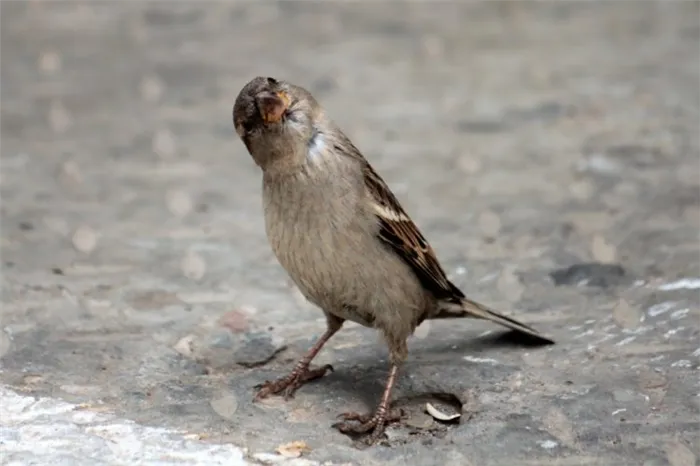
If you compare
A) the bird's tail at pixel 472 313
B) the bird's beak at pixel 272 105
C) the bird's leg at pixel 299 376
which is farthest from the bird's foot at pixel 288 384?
the bird's beak at pixel 272 105

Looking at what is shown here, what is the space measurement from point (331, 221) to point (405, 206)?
7.24 feet

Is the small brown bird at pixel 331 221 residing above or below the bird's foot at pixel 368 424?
above

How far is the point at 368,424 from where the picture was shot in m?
3.35

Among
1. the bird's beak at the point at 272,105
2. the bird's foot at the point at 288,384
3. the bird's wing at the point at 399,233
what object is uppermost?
the bird's beak at the point at 272,105

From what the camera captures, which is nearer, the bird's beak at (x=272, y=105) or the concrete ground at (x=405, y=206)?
the bird's beak at (x=272, y=105)

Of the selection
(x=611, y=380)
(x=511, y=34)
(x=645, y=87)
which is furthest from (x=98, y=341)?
(x=511, y=34)

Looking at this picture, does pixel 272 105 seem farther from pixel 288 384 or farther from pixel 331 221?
pixel 288 384

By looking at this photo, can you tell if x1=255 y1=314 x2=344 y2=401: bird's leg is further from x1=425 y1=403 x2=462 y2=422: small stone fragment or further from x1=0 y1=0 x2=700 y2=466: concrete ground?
x1=425 y1=403 x2=462 y2=422: small stone fragment

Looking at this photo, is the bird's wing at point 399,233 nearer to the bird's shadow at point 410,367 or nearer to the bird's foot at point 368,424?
the bird's shadow at point 410,367

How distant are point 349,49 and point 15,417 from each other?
5476 millimetres

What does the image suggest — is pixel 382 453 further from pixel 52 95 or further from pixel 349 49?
pixel 349 49

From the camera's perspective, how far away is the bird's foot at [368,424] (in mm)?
3330

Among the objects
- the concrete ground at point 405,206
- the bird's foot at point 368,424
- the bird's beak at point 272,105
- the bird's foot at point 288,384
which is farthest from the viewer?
the bird's foot at point 288,384

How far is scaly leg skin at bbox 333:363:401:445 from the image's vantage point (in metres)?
3.34
